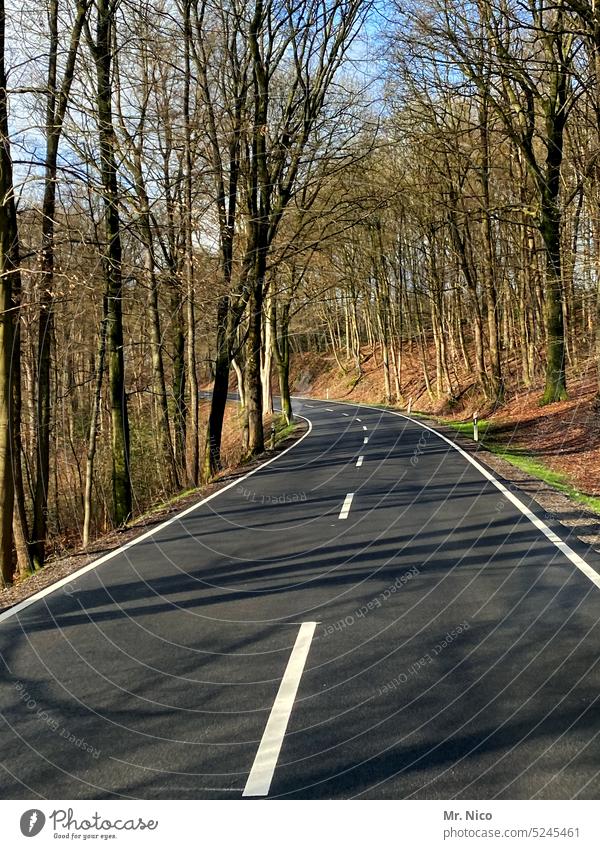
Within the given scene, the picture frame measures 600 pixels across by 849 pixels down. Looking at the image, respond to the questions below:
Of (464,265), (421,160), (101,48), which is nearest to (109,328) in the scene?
(101,48)

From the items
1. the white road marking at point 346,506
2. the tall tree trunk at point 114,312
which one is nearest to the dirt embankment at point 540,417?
the white road marking at point 346,506

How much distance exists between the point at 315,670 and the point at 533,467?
1216 centimetres

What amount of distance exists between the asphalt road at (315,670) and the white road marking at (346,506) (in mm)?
1280

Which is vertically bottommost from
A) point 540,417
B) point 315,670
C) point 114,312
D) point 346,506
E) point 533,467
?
point 533,467

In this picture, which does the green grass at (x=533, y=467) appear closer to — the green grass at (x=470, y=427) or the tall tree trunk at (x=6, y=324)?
the green grass at (x=470, y=427)

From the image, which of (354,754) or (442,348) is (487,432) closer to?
(442,348)

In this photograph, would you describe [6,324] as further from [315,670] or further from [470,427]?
[470,427]

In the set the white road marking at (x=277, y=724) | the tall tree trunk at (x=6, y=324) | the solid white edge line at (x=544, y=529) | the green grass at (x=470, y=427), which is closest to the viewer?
the white road marking at (x=277, y=724)

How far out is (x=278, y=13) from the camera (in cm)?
2012

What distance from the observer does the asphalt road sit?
11.7ft

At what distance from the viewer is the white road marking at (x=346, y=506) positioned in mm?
10750

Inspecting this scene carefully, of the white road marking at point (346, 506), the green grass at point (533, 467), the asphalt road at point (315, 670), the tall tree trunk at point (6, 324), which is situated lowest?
the green grass at point (533, 467)

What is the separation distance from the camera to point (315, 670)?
4.88 meters

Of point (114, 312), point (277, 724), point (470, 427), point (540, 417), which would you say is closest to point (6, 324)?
point (114, 312)
